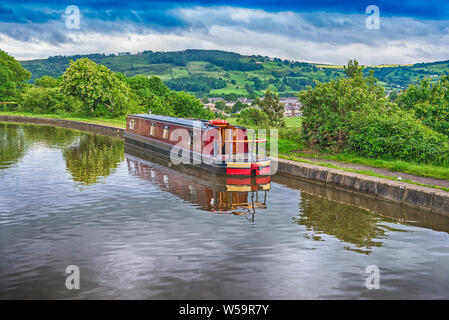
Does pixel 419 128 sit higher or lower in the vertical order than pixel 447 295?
higher

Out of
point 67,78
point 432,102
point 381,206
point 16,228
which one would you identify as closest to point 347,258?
point 381,206

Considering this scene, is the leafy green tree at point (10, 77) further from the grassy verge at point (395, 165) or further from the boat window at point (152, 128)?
the grassy verge at point (395, 165)

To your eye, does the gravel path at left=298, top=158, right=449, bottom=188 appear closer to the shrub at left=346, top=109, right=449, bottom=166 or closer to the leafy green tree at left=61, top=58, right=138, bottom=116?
the shrub at left=346, top=109, right=449, bottom=166

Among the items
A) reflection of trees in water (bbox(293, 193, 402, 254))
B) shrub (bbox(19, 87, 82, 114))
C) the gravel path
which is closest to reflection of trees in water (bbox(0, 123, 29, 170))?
reflection of trees in water (bbox(293, 193, 402, 254))

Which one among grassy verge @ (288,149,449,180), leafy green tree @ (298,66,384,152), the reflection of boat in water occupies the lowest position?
the reflection of boat in water

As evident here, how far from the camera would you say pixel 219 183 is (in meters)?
16.0

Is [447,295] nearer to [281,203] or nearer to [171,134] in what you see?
[281,203]

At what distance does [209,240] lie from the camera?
9.59m

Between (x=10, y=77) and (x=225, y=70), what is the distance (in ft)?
318

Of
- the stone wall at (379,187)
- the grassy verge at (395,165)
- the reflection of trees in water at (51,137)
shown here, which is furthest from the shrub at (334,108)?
the reflection of trees in water at (51,137)

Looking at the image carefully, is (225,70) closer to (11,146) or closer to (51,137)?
(51,137)

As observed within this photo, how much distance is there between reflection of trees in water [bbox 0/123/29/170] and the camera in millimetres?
20031

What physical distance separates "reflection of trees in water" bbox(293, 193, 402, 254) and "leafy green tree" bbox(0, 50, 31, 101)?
59693mm
